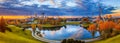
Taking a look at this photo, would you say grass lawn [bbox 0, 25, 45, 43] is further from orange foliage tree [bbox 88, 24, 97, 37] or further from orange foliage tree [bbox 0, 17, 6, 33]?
orange foliage tree [bbox 88, 24, 97, 37]

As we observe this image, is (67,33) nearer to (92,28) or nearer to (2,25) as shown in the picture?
(92,28)

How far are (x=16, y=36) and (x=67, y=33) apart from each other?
1.37 feet

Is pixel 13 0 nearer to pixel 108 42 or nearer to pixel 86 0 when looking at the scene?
pixel 86 0

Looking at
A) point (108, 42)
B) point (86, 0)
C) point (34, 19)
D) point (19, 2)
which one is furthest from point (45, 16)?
point (108, 42)

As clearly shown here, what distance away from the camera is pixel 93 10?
78.1 inches

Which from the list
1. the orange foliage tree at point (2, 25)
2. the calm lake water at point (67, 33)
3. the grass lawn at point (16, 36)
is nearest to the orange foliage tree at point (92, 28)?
the calm lake water at point (67, 33)

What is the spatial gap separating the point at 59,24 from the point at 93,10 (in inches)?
12.0

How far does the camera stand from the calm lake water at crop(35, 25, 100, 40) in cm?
196

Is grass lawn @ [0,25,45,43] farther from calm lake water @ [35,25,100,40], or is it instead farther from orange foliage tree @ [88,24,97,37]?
orange foliage tree @ [88,24,97,37]

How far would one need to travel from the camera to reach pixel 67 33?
1966mm

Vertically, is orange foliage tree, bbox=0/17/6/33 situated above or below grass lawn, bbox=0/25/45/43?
above

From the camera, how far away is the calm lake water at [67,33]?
6.43ft

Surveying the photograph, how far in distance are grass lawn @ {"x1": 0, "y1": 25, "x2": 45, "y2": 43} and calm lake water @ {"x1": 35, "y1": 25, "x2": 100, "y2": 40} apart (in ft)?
0.32

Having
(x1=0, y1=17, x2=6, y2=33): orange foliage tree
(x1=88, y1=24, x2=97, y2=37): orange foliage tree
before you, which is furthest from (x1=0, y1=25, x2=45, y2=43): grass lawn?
(x1=88, y1=24, x2=97, y2=37): orange foliage tree
